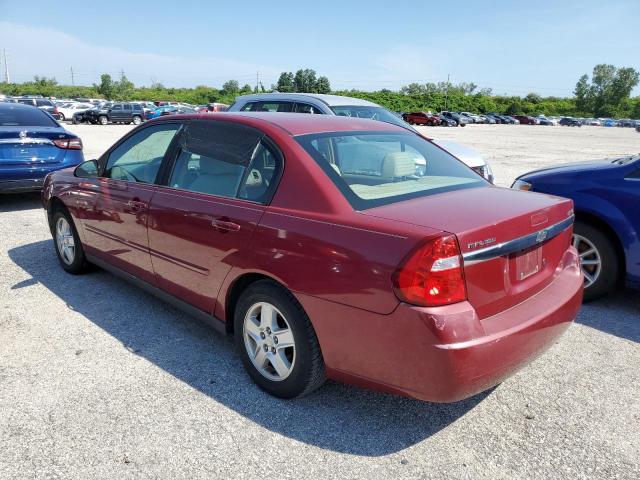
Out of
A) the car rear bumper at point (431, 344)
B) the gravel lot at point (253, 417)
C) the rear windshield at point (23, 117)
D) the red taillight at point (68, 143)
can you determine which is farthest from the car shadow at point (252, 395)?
the rear windshield at point (23, 117)

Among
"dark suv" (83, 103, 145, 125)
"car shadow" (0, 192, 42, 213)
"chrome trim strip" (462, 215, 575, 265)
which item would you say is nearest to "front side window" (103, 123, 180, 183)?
"chrome trim strip" (462, 215, 575, 265)

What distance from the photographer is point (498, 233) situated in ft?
7.82

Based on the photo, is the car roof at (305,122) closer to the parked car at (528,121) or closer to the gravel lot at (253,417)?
the gravel lot at (253,417)

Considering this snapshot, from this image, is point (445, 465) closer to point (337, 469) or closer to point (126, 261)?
point (337, 469)

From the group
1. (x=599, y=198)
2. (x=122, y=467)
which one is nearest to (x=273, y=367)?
(x=122, y=467)

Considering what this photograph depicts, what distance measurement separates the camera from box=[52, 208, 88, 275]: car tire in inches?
188

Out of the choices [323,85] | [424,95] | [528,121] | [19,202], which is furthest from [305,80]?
[19,202]

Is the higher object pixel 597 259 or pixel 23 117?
pixel 23 117

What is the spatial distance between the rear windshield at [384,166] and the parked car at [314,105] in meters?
4.08

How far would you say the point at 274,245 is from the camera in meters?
2.68

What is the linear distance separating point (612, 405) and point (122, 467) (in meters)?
2.65

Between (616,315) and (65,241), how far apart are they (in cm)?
508

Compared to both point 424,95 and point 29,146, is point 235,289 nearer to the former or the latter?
point 29,146

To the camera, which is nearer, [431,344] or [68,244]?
[431,344]
